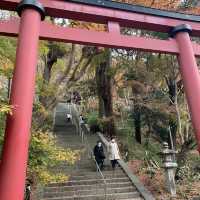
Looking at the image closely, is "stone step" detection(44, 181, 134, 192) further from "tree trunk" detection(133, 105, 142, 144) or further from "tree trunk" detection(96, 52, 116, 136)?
"tree trunk" detection(133, 105, 142, 144)

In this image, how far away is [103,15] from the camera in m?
7.60

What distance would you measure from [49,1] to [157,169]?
10339mm

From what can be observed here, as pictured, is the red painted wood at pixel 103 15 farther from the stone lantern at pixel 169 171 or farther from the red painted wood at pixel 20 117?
the stone lantern at pixel 169 171

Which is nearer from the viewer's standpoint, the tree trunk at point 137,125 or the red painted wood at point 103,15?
the red painted wood at point 103,15

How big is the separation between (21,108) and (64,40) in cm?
195

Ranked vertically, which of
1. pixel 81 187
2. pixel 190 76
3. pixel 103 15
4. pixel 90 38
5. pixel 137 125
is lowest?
pixel 81 187

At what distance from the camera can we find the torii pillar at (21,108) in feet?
16.8

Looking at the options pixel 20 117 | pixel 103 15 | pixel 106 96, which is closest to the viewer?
pixel 20 117

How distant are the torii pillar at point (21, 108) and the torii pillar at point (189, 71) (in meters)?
3.07

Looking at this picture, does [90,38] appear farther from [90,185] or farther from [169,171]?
[90,185]

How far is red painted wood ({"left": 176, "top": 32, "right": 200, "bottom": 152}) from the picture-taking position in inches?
281

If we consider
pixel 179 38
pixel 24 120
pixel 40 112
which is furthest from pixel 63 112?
pixel 24 120

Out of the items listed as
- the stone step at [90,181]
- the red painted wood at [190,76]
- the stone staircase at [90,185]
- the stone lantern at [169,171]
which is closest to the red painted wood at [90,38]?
the red painted wood at [190,76]

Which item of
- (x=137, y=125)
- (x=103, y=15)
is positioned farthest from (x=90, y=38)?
(x=137, y=125)
